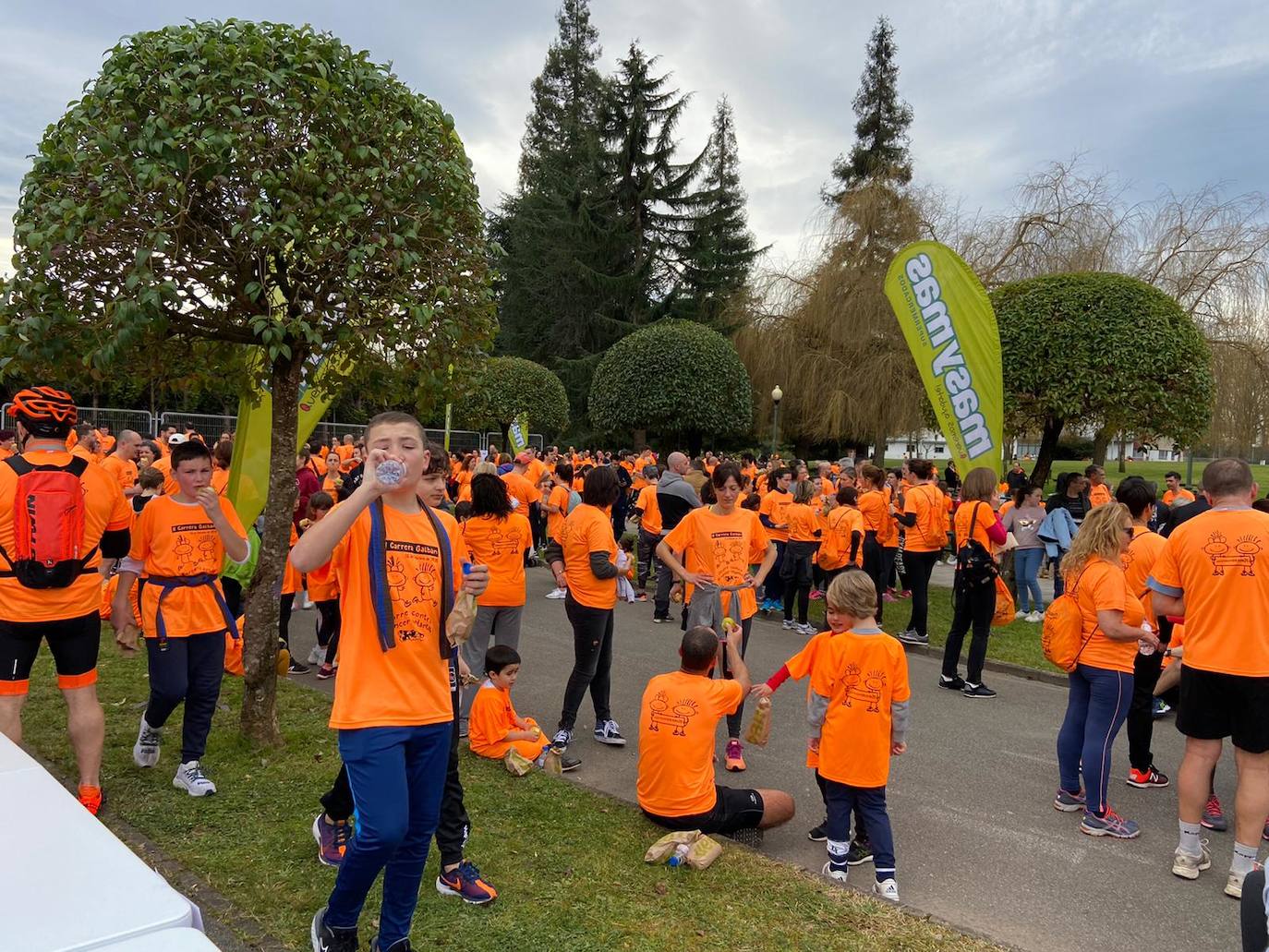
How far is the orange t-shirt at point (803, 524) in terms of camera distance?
10207mm

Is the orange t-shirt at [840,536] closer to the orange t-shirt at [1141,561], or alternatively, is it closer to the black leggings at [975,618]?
the black leggings at [975,618]

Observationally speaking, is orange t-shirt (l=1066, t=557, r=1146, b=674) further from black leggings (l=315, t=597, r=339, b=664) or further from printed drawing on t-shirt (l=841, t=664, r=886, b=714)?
black leggings (l=315, t=597, r=339, b=664)

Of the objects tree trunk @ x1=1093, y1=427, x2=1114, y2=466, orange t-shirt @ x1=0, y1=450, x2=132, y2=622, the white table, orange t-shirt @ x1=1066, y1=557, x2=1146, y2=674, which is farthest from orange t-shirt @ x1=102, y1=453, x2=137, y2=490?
tree trunk @ x1=1093, y1=427, x2=1114, y2=466

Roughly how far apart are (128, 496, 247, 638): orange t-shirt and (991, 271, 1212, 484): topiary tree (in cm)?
1317

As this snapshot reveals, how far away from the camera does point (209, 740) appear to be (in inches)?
209

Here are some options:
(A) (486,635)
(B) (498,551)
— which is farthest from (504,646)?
(B) (498,551)

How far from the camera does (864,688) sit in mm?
4109

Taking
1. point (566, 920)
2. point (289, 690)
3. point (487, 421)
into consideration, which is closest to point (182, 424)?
point (487, 421)

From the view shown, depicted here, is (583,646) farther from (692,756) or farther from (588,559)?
(692,756)

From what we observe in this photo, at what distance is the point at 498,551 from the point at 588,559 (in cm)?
72

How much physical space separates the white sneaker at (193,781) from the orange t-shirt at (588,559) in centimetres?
249

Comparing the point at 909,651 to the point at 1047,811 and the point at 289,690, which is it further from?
the point at 289,690

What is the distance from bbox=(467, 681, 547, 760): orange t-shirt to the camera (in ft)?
17.6

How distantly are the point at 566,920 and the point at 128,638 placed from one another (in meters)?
3.01
